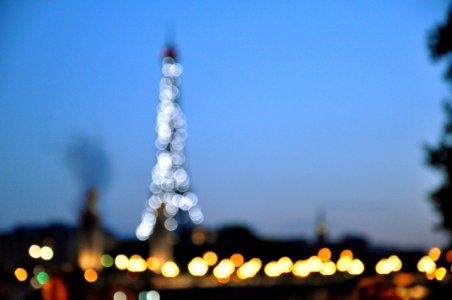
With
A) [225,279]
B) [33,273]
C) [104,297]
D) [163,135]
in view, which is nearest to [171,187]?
[163,135]

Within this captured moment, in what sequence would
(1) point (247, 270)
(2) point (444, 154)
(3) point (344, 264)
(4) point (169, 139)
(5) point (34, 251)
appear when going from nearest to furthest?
(2) point (444, 154) < (5) point (34, 251) < (1) point (247, 270) < (3) point (344, 264) < (4) point (169, 139)

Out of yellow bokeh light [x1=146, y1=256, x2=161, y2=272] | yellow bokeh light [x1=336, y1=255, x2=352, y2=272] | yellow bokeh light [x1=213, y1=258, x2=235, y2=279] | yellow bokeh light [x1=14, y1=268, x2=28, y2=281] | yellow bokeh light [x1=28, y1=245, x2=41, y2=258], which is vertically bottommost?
yellow bokeh light [x1=14, y1=268, x2=28, y2=281]

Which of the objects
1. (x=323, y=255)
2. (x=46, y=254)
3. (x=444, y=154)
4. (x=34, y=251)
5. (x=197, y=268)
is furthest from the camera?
(x=323, y=255)

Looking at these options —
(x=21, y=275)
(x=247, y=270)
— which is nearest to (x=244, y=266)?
(x=247, y=270)

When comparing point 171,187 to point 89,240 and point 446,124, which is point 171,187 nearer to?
point 89,240

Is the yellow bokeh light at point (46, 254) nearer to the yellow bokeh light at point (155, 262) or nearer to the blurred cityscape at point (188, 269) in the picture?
the blurred cityscape at point (188, 269)

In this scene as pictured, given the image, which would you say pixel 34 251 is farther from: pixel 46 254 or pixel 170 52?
pixel 170 52

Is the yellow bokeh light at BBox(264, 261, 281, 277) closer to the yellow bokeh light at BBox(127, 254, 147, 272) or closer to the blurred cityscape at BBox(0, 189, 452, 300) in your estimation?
the blurred cityscape at BBox(0, 189, 452, 300)

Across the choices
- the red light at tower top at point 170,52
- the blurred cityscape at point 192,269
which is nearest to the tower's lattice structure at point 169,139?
the red light at tower top at point 170,52

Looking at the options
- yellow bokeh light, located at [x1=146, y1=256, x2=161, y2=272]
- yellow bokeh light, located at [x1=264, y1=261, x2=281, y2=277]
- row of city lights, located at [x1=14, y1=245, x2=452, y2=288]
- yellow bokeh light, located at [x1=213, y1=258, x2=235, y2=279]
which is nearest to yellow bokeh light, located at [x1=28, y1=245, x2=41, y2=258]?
row of city lights, located at [x1=14, y1=245, x2=452, y2=288]

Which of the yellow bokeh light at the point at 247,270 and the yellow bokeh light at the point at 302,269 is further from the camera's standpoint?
the yellow bokeh light at the point at 302,269

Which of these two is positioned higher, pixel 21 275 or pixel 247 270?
pixel 247 270

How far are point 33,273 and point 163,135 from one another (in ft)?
211

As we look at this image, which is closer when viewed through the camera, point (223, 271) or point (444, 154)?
point (444, 154)
